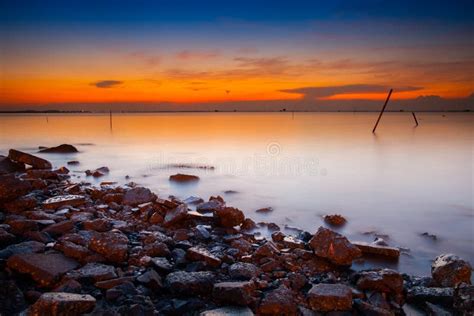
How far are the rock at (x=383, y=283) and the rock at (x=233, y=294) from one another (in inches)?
57.7

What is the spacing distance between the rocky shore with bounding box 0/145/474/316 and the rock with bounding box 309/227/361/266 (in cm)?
1

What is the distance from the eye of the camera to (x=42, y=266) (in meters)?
4.00

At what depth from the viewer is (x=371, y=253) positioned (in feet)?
18.8

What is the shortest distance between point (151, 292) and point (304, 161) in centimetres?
1660

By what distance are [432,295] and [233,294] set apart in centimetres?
237

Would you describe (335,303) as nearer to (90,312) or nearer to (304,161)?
(90,312)

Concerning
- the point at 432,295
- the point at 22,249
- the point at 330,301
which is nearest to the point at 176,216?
the point at 22,249

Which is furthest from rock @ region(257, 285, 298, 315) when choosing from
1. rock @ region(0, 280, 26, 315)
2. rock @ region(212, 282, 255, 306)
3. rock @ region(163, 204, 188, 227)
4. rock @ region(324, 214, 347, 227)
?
rock @ region(324, 214, 347, 227)

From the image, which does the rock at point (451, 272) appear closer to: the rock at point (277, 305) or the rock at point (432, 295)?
the rock at point (432, 295)

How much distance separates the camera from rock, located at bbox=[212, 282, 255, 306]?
11.9ft

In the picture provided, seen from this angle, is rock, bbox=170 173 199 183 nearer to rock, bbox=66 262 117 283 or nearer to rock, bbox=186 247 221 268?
rock, bbox=186 247 221 268

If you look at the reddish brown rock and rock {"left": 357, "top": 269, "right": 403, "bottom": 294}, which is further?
the reddish brown rock

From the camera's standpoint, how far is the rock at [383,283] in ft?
13.6

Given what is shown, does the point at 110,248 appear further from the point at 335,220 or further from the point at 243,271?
the point at 335,220
